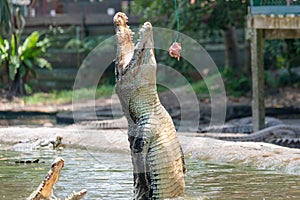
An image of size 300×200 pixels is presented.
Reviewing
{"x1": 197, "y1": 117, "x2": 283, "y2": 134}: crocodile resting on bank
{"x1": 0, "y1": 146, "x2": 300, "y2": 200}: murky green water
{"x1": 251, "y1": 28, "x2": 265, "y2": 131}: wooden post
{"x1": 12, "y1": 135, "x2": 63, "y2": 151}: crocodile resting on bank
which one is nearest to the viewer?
{"x1": 0, "y1": 146, "x2": 300, "y2": 200}: murky green water

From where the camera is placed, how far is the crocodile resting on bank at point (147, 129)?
19.3 ft

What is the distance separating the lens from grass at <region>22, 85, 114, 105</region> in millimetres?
20212

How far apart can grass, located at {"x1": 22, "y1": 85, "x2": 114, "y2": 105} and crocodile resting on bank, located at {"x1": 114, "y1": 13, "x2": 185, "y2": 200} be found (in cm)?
1410

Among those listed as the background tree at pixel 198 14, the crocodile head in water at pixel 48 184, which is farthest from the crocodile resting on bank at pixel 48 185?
the background tree at pixel 198 14

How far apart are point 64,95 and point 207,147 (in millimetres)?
12770

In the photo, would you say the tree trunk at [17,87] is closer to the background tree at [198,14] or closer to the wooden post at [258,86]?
the background tree at [198,14]

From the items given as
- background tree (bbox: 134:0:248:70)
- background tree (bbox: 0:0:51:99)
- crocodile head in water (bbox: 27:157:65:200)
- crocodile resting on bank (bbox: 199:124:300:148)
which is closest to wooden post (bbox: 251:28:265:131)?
crocodile resting on bank (bbox: 199:124:300:148)

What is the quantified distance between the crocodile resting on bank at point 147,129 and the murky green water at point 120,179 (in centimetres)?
56

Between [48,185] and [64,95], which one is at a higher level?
[48,185]

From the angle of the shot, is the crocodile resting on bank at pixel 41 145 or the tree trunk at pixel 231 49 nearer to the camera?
the crocodile resting on bank at pixel 41 145

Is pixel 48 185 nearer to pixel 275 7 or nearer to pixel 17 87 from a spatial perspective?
pixel 275 7

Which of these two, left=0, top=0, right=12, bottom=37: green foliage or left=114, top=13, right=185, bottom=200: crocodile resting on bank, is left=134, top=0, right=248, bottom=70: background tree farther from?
left=114, top=13, right=185, bottom=200: crocodile resting on bank

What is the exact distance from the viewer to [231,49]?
21.2 m

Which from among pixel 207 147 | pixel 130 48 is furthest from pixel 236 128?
pixel 130 48
